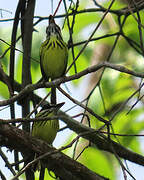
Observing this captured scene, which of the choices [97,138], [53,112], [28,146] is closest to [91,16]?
[53,112]

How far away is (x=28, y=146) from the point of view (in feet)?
9.68

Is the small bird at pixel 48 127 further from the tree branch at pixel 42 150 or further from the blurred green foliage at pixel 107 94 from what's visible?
the tree branch at pixel 42 150

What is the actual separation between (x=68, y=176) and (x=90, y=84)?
3.57m

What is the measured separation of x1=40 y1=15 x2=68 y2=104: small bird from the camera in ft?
14.1

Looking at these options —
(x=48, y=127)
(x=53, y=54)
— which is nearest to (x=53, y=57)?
(x=53, y=54)

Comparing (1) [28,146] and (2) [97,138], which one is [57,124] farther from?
(1) [28,146]

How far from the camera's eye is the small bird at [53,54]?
4309 mm

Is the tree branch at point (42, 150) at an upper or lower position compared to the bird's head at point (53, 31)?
lower

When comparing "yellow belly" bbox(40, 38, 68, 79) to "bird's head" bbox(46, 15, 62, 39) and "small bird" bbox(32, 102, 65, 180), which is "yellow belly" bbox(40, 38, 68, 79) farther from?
"small bird" bbox(32, 102, 65, 180)

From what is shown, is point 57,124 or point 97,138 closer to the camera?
point 97,138

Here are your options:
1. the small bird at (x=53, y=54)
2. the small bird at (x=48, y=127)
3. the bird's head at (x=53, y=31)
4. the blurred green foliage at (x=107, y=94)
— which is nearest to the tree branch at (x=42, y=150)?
the blurred green foliage at (x=107, y=94)

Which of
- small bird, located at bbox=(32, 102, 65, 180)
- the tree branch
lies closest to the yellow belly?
small bird, located at bbox=(32, 102, 65, 180)

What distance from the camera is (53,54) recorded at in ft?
14.2

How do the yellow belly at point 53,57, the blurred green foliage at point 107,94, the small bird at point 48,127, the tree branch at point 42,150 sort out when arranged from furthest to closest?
the yellow belly at point 53,57
the small bird at point 48,127
the blurred green foliage at point 107,94
the tree branch at point 42,150
